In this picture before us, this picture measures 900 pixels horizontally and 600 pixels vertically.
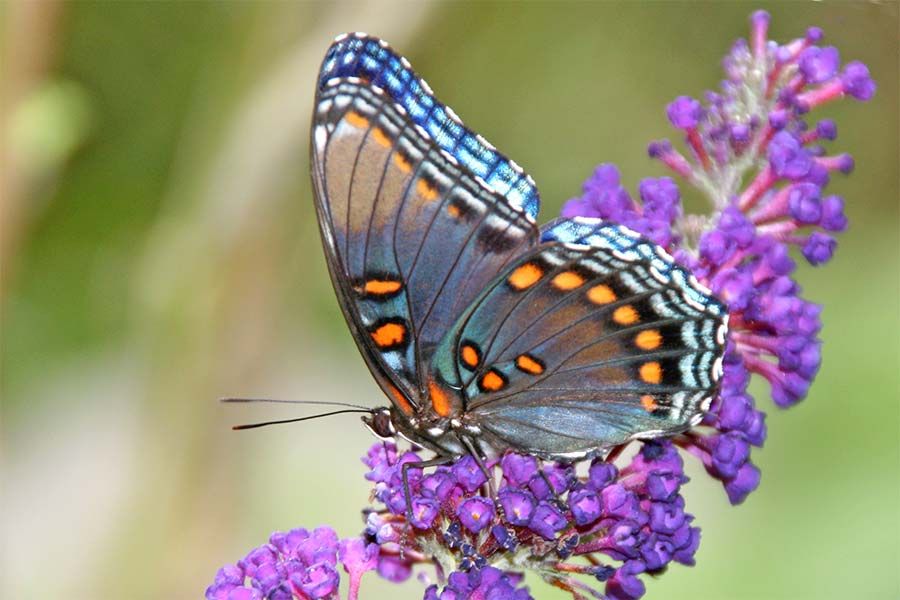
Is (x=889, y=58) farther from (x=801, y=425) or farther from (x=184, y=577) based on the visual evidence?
(x=184, y=577)

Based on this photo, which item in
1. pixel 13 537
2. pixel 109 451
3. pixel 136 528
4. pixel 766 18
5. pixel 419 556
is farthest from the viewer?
pixel 109 451

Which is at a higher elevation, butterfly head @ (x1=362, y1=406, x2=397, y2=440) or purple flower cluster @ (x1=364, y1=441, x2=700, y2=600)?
butterfly head @ (x1=362, y1=406, x2=397, y2=440)

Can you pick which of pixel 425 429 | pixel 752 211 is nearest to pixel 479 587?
pixel 425 429

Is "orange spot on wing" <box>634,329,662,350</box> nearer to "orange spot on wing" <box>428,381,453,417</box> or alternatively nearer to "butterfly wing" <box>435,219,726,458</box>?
"butterfly wing" <box>435,219,726,458</box>

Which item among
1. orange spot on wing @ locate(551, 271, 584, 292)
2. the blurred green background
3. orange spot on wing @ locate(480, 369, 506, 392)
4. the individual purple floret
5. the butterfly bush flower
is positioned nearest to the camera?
the individual purple floret

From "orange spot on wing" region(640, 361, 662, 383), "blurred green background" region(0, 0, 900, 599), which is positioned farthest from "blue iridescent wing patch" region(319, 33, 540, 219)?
"blurred green background" region(0, 0, 900, 599)

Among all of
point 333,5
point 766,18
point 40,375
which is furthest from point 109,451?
point 766,18

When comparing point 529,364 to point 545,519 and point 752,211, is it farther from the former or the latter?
point 752,211
